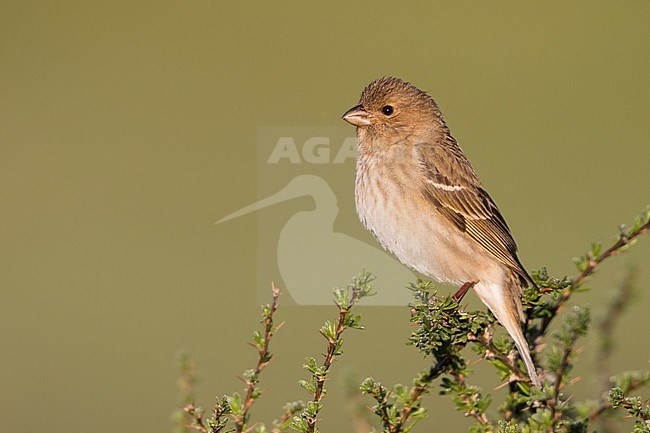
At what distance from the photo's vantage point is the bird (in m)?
4.23

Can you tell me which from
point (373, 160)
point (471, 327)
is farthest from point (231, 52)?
point (471, 327)

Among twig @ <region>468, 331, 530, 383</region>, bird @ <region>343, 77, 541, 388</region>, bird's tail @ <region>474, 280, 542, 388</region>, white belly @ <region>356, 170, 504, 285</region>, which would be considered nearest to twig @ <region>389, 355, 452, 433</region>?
twig @ <region>468, 331, 530, 383</region>

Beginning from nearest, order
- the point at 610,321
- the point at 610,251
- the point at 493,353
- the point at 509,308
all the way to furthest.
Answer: the point at 610,251, the point at 610,321, the point at 493,353, the point at 509,308

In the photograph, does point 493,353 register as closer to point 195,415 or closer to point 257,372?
point 257,372

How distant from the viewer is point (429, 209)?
4.30m

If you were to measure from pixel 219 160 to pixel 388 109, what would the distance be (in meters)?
8.57

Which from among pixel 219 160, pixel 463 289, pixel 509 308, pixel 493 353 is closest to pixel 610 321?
pixel 493 353

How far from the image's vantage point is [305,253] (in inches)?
203

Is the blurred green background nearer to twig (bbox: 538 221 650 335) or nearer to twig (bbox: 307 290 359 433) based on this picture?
twig (bbox: 538 221 650 335)

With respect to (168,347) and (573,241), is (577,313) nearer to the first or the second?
(168,347)

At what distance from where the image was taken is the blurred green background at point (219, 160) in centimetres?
843

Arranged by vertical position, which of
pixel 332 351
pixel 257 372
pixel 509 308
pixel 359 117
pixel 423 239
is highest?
pixel 359 117

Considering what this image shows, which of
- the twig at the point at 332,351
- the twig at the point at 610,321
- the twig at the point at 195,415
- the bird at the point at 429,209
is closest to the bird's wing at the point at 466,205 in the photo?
the bird at the point at 429,209

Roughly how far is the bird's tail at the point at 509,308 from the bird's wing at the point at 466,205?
0.21 metres
